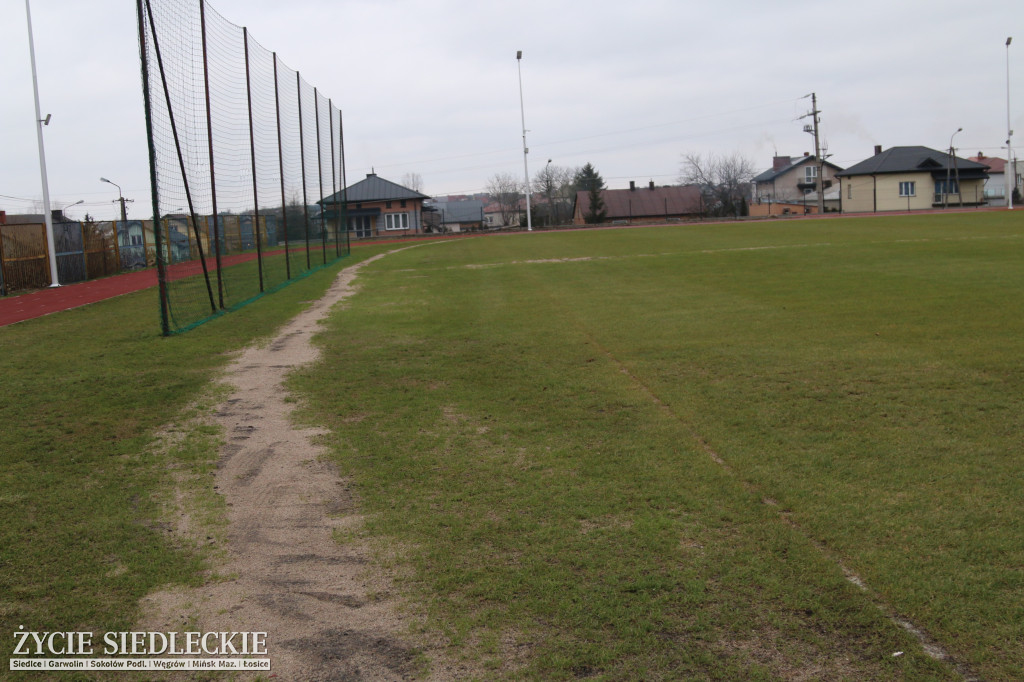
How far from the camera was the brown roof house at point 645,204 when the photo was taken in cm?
8675

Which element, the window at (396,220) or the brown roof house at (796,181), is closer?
the window at (396,220)

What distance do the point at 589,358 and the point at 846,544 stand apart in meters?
4.87

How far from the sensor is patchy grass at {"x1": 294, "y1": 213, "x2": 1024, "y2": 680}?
324 cm

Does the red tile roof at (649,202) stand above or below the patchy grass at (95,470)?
above

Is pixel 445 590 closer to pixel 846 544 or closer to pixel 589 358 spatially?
pixel 846 544

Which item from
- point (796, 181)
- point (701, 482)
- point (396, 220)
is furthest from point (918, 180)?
point (701, 482)

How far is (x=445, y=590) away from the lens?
3709 millimetres

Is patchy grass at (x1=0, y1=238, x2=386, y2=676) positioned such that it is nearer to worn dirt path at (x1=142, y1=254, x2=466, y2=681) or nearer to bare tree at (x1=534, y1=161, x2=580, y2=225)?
worn dirt path at (x1=142, y1=254, x2=466, y2=681)

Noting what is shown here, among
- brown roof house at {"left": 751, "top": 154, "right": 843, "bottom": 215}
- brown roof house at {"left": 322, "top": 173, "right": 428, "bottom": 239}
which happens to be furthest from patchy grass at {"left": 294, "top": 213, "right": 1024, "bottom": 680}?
brown roof house at {"left": 751, "top": 154, "right": 843, "bottom": 215}

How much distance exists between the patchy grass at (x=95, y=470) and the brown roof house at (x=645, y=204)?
255 ft

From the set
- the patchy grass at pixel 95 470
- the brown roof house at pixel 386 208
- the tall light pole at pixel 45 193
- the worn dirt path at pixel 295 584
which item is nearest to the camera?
the worn dirt path at pixel 295 584

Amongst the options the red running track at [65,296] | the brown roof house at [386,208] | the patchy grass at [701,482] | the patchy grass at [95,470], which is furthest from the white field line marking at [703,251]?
the brown roof house at [386,208]

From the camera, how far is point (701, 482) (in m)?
4.85

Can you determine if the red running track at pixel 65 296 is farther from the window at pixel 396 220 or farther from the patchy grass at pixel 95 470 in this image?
the window at pixel 396 220
